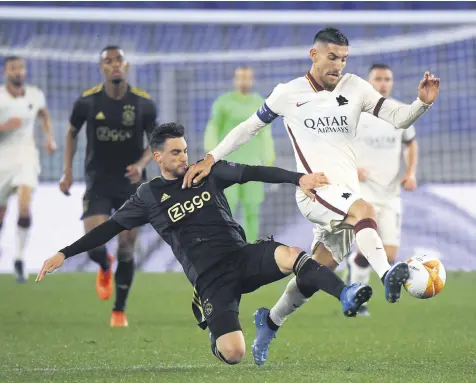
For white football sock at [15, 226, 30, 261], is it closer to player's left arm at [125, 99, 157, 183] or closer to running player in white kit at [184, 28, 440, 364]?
player's left arm at [125, 99, 157, 183]

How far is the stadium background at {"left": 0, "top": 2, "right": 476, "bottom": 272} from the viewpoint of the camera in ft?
55.0

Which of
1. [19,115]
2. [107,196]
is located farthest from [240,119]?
[107,196]

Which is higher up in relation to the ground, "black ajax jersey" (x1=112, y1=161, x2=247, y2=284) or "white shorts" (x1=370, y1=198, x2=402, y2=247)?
"black ajax jersey" (x1=112, y1=161, x2=247, y2=284)

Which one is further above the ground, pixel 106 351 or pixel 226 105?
pixel 226 105

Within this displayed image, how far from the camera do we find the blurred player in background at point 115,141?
1020cm

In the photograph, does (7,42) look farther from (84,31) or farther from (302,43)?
(302,43)

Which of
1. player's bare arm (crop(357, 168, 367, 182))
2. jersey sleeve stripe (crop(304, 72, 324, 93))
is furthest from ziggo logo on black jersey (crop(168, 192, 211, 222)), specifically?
player's bare arm (crop(357, 168, 367, 182))

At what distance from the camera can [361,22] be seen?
54.5 feet

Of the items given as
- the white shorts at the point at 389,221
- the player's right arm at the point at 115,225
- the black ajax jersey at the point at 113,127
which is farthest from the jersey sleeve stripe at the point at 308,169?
the white shorts at the point at 389,221

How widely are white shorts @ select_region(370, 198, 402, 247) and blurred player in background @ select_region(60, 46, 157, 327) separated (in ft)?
7.99

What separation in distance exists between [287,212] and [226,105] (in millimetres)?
3761

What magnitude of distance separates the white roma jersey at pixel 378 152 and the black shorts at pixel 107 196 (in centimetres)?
250

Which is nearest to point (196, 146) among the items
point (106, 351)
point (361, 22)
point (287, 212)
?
point (287, 212)

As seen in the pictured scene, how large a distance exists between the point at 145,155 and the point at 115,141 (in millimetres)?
301
